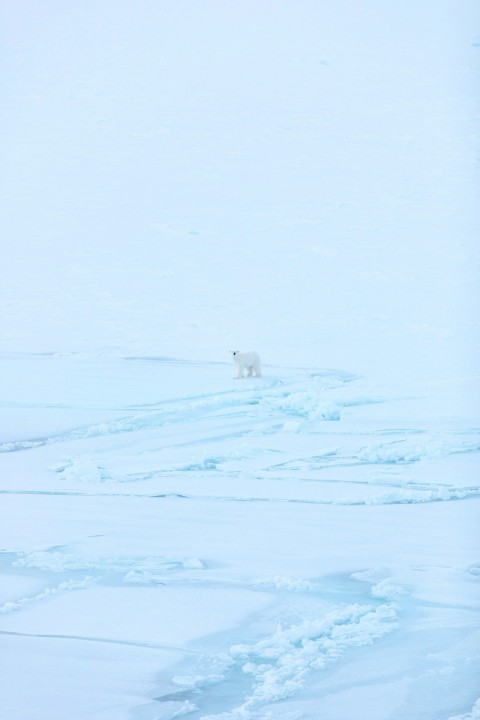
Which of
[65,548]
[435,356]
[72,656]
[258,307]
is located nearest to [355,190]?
[258,307]

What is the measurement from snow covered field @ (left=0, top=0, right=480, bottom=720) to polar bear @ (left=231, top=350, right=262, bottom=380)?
0.55 ft

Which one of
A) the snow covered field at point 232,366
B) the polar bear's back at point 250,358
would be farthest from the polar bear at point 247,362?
the snow covered field at point 232,366

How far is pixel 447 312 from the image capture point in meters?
7.06

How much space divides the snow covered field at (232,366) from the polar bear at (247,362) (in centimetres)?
17

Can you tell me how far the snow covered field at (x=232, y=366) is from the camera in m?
1.96

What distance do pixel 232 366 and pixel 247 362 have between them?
0.51 meters

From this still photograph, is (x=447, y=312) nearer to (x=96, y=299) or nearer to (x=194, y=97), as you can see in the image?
(x=96, y=299)

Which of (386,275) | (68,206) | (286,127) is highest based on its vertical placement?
(286,127)

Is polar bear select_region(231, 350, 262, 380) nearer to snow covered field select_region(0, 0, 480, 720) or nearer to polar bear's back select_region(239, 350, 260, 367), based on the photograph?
polar bear's back select_region(239, 350, 260, 367)

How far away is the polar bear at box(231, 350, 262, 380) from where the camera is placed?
17.2 ft

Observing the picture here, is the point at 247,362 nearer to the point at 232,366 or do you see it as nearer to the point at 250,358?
the point at 250,358

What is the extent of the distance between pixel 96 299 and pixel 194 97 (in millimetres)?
5893

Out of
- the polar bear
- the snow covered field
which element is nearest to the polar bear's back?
the polar bear

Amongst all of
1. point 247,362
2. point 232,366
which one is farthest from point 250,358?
point 232,366
